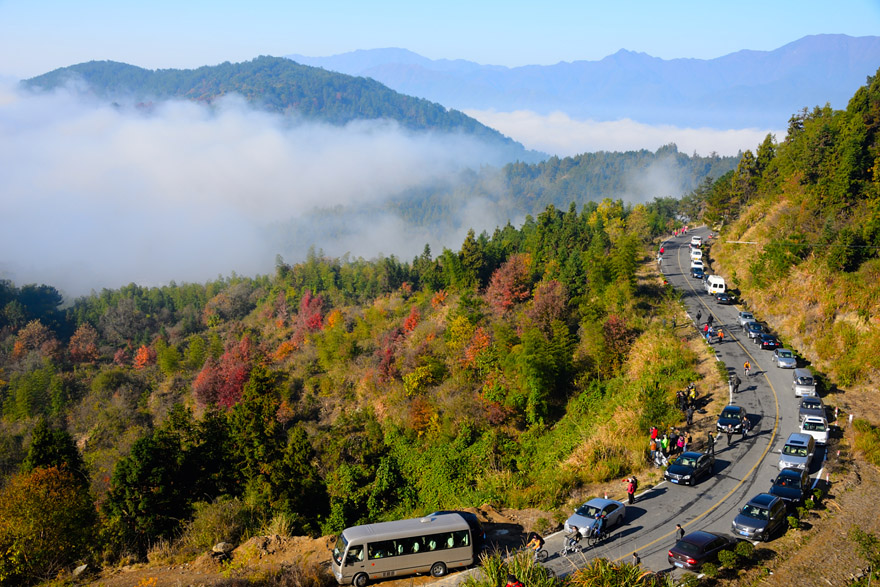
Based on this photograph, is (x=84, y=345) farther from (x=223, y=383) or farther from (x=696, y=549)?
(x=696, y=549)

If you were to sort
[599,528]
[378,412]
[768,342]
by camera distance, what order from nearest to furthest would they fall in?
[599,528]
[768,342]
[378,412]

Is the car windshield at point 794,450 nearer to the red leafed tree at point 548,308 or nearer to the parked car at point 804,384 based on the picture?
the parked car at point 804,384

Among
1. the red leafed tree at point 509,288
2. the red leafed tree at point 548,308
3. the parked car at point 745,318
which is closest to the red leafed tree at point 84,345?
the red leafed tree at point 509,288

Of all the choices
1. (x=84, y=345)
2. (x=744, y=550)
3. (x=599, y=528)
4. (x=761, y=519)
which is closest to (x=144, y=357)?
(x=84, y=345)

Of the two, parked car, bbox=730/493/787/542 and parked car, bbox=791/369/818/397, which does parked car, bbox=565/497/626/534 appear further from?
parked car, bbox=791/369/818/397

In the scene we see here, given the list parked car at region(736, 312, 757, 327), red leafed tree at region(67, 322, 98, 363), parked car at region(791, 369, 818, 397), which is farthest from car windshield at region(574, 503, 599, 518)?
red leafed tree at region(67, 322, 98, 363)

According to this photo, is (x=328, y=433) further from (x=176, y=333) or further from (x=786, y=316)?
(x=176, y=333)
